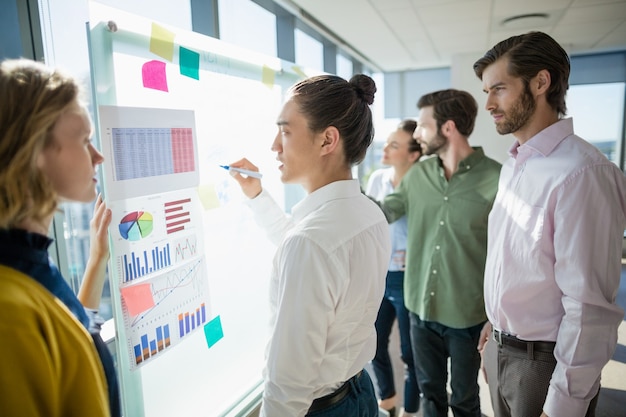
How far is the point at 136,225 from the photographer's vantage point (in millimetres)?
1165

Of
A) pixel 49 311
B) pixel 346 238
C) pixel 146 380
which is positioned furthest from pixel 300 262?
pixel 146 380

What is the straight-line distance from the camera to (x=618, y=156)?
18.6 ft

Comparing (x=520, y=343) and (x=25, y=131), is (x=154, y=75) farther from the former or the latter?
(x=520, y=343)

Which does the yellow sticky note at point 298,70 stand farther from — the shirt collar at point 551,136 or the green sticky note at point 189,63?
the shirt collar at point 551,136

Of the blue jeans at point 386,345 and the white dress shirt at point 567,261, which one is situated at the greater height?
the white dress shirt at point 567,261

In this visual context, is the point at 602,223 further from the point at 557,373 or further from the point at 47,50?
the point at 47,50

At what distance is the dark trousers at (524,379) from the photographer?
1.29 m

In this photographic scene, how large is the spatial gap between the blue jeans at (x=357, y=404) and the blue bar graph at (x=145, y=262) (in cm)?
63

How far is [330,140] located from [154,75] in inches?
23.4

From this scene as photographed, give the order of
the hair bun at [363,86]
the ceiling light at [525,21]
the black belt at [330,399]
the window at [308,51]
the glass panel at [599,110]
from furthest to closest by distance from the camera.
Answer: the glass panel at [599,110]
the ceiling light at [525,21]
the window at [308,51]
the hair bun at [363,86]
the black belt at [330,399]

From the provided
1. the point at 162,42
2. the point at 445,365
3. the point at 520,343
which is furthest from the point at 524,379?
the point at 162,42

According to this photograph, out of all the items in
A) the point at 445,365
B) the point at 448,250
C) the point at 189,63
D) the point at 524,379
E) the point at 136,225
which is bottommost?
the point at 445,365

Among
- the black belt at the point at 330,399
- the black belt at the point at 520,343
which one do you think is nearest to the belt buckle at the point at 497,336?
the black belt at the point at 520,343

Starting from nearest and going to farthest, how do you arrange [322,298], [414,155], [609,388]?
[322,298]
[414,155]
[609,388]
